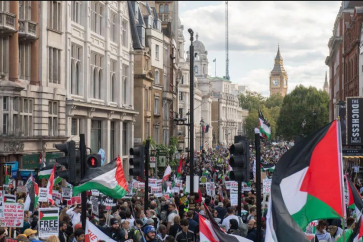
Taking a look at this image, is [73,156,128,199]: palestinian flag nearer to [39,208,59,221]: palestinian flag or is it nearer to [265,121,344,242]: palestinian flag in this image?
[39,208,59,221]: palestinian flag

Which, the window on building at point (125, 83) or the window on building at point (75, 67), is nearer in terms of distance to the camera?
the window on building at point (75, 67)

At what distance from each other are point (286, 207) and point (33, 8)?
26.1 m

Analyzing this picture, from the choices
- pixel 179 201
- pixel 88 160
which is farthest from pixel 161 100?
pixel 88 160

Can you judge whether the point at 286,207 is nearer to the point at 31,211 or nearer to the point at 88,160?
the point at 88,160

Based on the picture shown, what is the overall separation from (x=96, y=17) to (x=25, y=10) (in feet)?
33.9

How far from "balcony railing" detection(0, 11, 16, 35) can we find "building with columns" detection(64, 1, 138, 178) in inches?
239

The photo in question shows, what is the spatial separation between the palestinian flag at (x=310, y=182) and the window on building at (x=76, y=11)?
99.1 ft

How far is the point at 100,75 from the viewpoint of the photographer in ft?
149

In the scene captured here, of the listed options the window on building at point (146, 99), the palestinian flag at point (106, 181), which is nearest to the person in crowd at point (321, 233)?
the palestinian flag at point (106, 181)

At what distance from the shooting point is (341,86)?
82.2m

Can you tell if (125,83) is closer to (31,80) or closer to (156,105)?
(156,105)

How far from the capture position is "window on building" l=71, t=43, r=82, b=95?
132 feet

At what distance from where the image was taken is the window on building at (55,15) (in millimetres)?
36906

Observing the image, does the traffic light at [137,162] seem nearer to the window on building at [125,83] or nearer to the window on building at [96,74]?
the window on building at [96,74]
